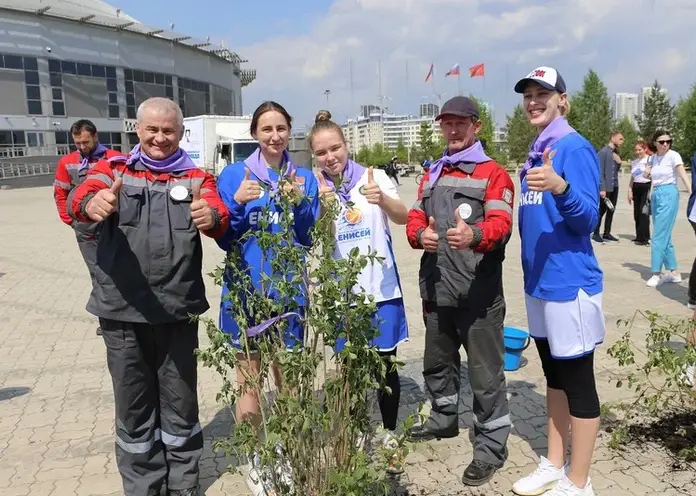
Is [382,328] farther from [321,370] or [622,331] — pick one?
[622,331]

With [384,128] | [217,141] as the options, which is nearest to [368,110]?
[384,128]

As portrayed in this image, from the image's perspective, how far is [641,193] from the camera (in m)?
10.5

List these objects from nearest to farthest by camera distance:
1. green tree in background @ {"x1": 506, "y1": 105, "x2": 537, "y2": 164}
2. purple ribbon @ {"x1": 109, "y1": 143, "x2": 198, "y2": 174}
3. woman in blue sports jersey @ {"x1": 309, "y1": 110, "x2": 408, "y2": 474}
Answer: purple ribbon @ {"x1": 109, "y1": 143, "x2": 198, "y2": 174}, woman in blue sports jersey @ {"x1": 309, "y1": 110, "x2": 408, "y2": 474}, green tree in background @ {"x1": 506, "y1": 105, "x2": 537, "y2": 164}

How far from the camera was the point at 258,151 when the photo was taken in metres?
3.24

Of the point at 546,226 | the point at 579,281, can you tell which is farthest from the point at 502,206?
the point at 579,281

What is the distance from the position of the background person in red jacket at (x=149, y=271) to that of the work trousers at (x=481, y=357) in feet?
4.45

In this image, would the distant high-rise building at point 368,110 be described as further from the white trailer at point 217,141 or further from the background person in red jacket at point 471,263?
the background person in red jacket at point 471,263

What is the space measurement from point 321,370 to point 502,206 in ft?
4.13

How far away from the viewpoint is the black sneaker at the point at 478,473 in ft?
10.5

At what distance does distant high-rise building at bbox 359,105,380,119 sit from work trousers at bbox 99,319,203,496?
183332mm

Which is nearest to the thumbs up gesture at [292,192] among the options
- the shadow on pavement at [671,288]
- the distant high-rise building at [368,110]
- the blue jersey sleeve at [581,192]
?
the blue jersey sleeve at [581,192]

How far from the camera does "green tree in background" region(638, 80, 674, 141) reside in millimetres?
52406

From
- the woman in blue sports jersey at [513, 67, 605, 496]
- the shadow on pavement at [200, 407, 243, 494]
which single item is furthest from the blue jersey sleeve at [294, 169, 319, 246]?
the shadow on pavement at [200, 407, 243, 494]

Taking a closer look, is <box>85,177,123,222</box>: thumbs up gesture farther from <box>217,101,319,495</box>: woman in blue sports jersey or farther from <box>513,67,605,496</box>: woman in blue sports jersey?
<box>513,67,605,496</box>: woman in blue sports jersey
